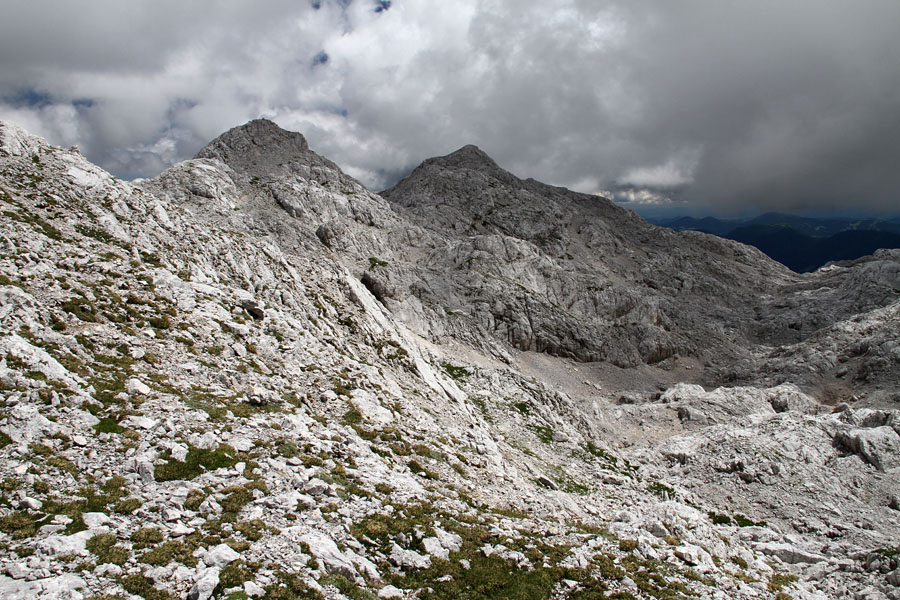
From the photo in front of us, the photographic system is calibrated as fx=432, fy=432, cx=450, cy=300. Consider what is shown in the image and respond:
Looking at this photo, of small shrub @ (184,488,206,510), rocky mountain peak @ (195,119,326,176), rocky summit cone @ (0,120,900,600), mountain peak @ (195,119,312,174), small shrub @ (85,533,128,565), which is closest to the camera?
small shrub @ (85,533,128,565)

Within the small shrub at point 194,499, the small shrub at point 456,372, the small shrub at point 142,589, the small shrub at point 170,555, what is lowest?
the small shrub at point 142,589

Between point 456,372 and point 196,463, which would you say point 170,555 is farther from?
point 456,372

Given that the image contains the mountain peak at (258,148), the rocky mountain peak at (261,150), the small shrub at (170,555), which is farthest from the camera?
the mountain peak at (258,148)

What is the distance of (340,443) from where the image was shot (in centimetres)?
1986

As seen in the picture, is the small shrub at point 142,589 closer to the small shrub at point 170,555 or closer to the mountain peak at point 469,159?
the small shrub at point 170,555

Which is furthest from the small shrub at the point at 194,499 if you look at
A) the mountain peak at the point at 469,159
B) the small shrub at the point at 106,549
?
the mountain peak at the point at 469,159

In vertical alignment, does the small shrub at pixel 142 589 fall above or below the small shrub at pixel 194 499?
below

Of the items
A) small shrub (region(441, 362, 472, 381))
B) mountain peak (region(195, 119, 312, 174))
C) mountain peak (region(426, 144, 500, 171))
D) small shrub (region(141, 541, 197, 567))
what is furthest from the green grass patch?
mountain peak (region(426, 144, 500, 171))

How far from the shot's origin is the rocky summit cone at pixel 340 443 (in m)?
12.1

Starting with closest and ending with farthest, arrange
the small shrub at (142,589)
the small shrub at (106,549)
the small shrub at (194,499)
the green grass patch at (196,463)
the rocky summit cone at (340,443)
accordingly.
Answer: the small shrub at (142,589) < the small shrub at (106,549) < the rocky summit cone at (340,443) < the small shrub at (194,499) < the green grass patch at (196,463)

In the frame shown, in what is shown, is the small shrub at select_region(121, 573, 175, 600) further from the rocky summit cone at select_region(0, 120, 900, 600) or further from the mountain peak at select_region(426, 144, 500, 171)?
the mountain peak at select_region(426, 144, 500, 171)

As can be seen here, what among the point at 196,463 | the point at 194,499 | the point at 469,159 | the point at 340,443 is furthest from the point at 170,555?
the point at 469,159

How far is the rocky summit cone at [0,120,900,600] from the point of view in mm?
12055

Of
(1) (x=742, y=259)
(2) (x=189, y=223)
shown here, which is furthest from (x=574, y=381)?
(1) (x=742, y=259)
